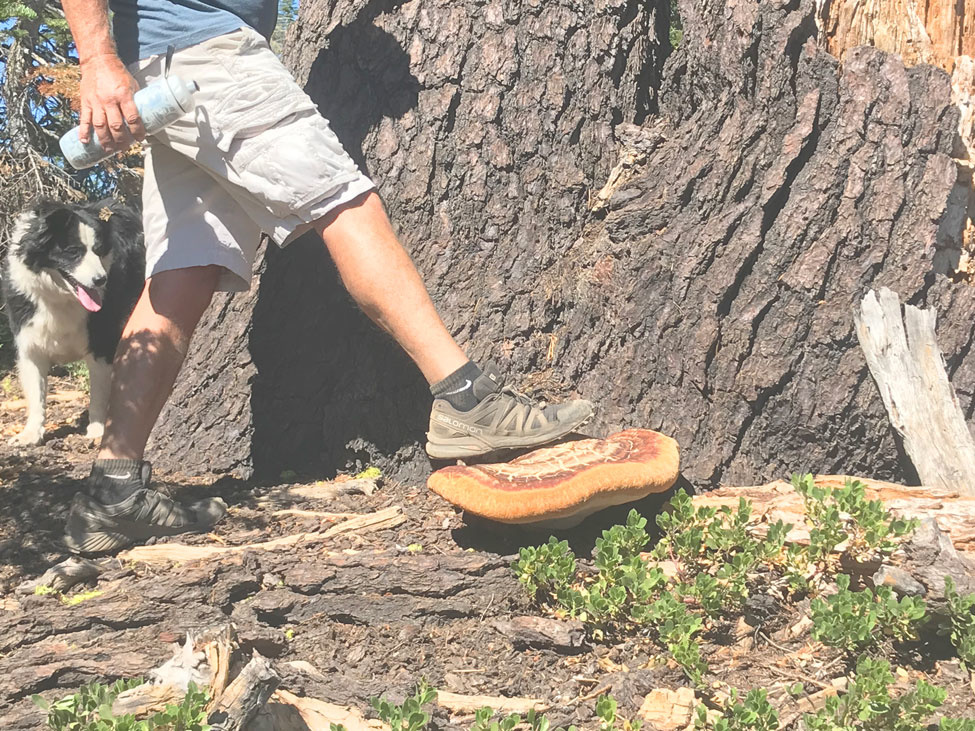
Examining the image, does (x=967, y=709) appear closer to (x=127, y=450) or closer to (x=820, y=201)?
(x=820, y=201)

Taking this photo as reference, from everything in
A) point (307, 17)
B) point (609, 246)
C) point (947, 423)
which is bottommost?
point (947, 423)

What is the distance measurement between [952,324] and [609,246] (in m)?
1.34

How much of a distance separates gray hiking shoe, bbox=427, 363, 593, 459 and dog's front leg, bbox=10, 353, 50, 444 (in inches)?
109

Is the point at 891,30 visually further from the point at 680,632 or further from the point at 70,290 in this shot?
the point at 70,290

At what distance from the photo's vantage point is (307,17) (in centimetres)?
405

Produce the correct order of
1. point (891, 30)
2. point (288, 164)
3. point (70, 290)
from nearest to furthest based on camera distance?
A: point (288, 164) < point (891, 30) < point (70, 290)

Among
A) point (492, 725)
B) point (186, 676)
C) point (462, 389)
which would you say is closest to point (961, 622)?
point (492, 725)

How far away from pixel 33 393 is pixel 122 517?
225 cm

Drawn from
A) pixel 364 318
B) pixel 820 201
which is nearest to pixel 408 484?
pixel 364 318

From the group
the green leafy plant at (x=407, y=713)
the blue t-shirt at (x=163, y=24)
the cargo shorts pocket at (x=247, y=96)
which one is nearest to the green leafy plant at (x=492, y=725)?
the green leafy plant at (x=407, y=713)

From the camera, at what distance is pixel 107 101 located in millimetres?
→ 2721

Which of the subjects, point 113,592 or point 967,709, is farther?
point 113,592

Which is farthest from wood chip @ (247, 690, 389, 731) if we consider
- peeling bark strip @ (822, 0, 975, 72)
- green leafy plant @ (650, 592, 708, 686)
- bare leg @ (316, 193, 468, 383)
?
peeling bark strip @ (822, 0, 975, 72)

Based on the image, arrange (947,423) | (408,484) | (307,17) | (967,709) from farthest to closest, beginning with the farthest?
(307,17), (408,484), (947,423), (967,709)
